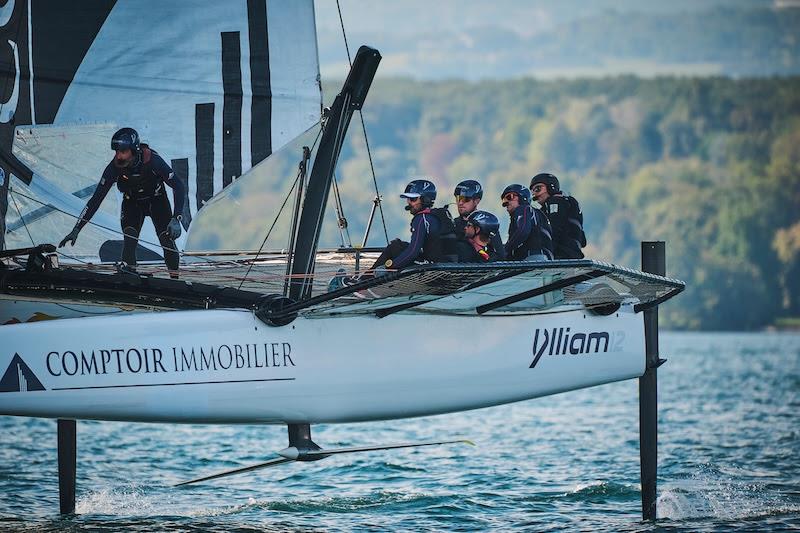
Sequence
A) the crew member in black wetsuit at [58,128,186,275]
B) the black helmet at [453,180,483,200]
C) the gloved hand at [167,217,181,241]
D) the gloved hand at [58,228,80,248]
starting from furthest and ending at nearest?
the gloved hand at [58,228,80,248]
the gloved hand at [167,217,181,241]
the crew member in black wetsuit at [58,128,186,275]
the black helmet at [453,180,483,200]

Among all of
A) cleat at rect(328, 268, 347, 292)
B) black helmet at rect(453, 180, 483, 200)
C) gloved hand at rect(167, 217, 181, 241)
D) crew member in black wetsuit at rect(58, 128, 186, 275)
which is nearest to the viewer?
cleat at rect(328, 268, 347, 292)

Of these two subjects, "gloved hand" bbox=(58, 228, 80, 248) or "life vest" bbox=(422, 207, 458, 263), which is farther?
"gloved hand" bbox=(58, 228, 80, 248)

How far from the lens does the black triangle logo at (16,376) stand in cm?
945

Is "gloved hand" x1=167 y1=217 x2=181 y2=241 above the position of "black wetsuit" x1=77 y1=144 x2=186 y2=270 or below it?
below

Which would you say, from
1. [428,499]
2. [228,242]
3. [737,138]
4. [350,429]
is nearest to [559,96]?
[737,138]

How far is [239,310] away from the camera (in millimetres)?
9977

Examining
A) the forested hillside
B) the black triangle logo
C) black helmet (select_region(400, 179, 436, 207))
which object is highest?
the forested hillside

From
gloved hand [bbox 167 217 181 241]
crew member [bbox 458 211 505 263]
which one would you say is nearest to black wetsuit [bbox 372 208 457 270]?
crew member [bbox 458 211 505 263]

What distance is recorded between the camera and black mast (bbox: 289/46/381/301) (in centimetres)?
1000

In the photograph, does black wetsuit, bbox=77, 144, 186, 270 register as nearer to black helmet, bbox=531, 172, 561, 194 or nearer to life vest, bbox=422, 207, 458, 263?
life vest, bbox=422, 207, 458, 263

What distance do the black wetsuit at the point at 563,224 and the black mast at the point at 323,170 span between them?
5.99 feet

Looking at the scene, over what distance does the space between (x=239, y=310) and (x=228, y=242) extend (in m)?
58.5

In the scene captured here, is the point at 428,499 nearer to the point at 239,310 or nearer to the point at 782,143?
the point at 239,310

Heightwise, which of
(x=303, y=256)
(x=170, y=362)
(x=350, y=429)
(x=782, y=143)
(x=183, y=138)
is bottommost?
(x=350, y=429)
